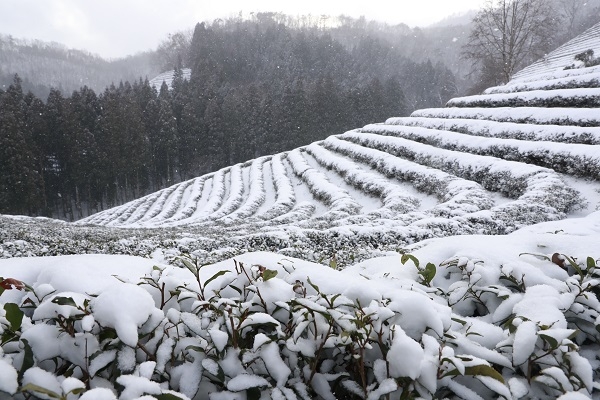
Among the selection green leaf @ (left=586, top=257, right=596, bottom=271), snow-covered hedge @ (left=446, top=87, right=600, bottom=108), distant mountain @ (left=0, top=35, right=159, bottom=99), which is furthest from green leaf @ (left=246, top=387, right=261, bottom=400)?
distant mountain @ (left=0, top=35, right=159, bottom=99)

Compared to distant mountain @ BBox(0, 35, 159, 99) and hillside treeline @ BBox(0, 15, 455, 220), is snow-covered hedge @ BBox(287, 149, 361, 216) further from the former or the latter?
distant mountain @ BBox(0, 35, 159, 99)

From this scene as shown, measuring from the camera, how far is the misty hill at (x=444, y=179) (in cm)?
558

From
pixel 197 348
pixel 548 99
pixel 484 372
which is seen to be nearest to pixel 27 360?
pixel 197 348

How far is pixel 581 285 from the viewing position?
4.86ft

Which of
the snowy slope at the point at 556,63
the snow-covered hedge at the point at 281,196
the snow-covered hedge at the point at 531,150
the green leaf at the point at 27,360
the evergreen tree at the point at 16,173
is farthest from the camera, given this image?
the evergreen tree at the point at 16,173

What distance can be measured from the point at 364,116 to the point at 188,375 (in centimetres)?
5307

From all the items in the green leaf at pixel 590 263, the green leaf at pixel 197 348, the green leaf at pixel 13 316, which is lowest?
the green leaf at pixel 590 263

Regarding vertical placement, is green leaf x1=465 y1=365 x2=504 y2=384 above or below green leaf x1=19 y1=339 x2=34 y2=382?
below

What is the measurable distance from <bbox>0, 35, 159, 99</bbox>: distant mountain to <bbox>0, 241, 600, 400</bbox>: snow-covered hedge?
5935 inches

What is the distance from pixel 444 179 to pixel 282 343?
921cm

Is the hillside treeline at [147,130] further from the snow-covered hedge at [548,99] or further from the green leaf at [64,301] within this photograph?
the green leaf at [64,301]

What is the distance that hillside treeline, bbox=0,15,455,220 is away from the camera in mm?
30672

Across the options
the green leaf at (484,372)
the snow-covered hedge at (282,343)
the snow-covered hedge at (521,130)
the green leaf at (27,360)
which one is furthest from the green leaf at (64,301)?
the snow-covered hedge at (521,130)

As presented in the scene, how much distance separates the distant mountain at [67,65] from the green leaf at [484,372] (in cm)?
15130
